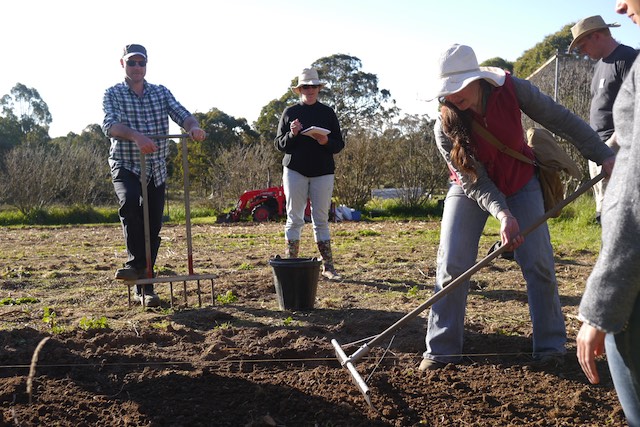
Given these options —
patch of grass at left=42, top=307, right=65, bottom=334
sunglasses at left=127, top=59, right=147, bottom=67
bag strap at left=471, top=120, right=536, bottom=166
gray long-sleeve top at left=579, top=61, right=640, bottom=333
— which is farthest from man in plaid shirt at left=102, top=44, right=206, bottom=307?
gray long-sleeve top at left=579, top=61, right=640, bottom=333

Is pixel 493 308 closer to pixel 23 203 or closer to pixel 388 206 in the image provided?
pixel 388 206

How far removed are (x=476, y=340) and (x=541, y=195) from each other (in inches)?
44.2

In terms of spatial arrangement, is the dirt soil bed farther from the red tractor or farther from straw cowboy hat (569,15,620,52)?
the red tractor

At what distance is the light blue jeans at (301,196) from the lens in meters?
7.00

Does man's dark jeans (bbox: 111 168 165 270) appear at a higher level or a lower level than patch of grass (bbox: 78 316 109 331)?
higher

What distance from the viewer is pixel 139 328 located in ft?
16.8

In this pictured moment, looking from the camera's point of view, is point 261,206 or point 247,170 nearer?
point 261,206

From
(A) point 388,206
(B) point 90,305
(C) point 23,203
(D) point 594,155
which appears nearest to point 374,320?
A: (D) point 594,155

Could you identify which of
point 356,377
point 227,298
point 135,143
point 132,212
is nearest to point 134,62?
point 135,143

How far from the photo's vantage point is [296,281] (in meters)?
5.69

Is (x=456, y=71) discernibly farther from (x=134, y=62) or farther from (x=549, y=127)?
(x=134, y=62)

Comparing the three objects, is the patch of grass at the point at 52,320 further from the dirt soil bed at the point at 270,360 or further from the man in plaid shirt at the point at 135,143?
the man in plaid shirt at the point at 135,143

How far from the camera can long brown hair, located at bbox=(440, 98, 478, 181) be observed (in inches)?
155

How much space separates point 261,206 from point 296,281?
13.2m
